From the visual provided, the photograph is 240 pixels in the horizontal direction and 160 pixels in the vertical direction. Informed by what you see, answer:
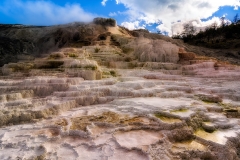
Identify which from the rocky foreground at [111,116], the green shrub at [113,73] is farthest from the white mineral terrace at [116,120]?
the green shrub at [113,73]

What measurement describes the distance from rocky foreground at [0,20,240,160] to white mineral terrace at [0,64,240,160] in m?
0.02

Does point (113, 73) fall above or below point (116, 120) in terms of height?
above

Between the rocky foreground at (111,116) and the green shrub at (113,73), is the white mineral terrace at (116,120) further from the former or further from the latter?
the green shrub at (113,73)

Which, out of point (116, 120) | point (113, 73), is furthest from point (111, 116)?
point (113, 73)

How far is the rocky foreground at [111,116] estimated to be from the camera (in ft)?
12.7

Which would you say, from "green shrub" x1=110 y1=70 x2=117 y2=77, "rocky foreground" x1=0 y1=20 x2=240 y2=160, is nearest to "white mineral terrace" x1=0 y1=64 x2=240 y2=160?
"rocky foreground" x1=0 y1=20 x2=240 y2=160

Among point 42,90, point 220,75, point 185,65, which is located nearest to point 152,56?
point 185,65

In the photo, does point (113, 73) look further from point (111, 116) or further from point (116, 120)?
point (116, 120)

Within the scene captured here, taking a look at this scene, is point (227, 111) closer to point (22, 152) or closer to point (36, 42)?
point (22, 152)

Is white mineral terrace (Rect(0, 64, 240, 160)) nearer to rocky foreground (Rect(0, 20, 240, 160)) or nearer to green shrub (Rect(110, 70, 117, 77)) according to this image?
rocky foreground (Rect(0, 20, 240, 160))

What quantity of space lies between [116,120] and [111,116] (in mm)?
312

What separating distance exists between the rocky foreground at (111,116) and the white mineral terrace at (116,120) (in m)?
0.02

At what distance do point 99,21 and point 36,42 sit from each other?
7.64 meters

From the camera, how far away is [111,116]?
5.27 metres
